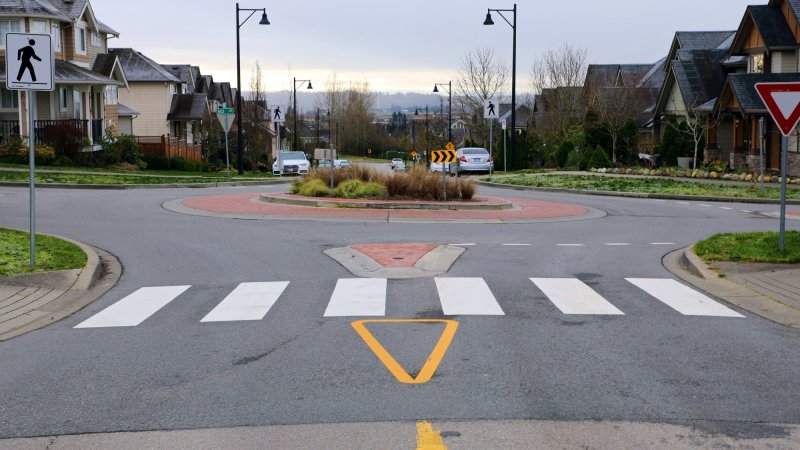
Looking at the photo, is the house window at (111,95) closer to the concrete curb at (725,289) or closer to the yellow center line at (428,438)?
the concrete curb at (725,289)

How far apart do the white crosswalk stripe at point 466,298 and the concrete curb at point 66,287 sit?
14.0 ft

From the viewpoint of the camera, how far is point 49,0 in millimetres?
50188

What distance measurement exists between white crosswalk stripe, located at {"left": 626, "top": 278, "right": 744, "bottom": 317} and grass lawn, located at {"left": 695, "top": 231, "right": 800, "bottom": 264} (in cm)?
155

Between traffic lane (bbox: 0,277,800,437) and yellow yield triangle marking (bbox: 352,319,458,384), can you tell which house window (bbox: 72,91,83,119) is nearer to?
traffic lane (bbox: 0,277,800,437)

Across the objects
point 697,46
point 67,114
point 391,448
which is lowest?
point 391,448

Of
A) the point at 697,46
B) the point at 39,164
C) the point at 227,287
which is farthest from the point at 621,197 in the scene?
the point at 697,46

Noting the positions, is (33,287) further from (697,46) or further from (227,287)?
(697,46)

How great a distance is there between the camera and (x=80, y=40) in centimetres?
5184

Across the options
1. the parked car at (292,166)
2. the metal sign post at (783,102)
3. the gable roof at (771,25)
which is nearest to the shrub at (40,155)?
the parked car at (292,166)

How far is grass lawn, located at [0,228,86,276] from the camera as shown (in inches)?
493

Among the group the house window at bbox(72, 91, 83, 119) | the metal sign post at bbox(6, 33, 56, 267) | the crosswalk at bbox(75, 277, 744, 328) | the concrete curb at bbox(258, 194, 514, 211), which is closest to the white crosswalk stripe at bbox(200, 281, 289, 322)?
the crosswalk at bbox(75, 277, 744, 328)

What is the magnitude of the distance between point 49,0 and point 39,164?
14.1 meters

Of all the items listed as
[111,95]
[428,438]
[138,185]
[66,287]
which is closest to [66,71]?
[111,95]

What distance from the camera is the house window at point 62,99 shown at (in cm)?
4775
